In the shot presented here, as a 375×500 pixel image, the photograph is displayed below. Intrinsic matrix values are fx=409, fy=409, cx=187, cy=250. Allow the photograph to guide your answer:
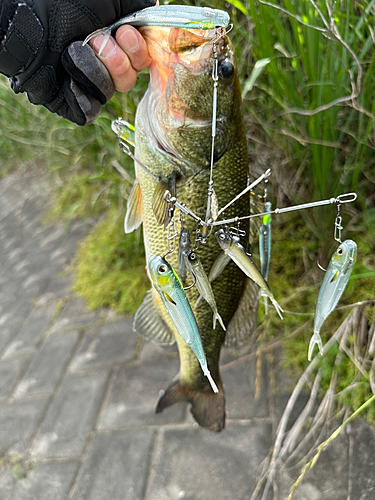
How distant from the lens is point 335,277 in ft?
2.82

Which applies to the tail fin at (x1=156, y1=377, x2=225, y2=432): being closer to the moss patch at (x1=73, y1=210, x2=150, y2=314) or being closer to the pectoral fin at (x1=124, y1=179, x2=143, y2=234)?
the pectoral fin at (x1=124, y1=179, x2=143, y2=234)

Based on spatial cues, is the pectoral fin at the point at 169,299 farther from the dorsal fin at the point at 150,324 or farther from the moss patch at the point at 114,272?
the moss patch at the point at 114,272

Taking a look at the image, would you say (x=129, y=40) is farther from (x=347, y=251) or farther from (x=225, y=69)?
(x=347, y=251)

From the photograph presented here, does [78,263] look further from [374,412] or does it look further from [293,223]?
[374,412]

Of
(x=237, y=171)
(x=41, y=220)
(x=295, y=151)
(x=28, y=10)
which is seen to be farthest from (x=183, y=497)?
(x=41, y=220)

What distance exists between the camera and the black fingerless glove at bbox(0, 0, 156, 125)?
0.99 m

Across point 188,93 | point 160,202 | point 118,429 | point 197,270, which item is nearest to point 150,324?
point 160,202

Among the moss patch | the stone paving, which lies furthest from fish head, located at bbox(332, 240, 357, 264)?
the moss patch

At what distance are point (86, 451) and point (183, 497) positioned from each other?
0.64 metres

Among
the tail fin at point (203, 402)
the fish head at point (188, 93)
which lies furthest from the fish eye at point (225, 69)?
the tail fin at point (203, 402)

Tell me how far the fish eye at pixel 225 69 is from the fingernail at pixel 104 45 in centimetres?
27

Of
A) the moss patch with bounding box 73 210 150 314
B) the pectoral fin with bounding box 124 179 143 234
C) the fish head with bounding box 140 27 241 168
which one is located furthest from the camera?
the moss patch with bounding box 73 210 150 314

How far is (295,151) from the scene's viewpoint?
220 cm

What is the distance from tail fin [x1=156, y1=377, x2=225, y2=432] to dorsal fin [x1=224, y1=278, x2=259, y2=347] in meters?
0.24
